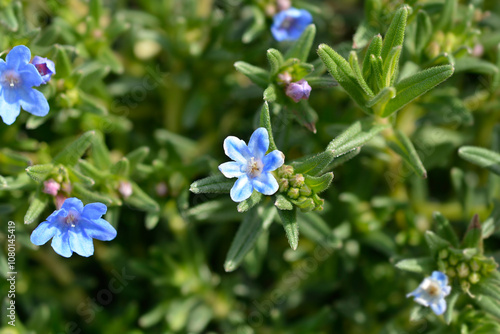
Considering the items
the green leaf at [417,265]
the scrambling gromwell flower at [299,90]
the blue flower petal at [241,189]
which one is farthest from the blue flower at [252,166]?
the green leaf at [417,265]

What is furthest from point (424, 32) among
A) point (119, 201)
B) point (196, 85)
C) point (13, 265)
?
point (13, 265)

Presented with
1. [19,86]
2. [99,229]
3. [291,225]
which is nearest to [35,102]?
[19,86]

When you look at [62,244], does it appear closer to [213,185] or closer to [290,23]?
[213,185]

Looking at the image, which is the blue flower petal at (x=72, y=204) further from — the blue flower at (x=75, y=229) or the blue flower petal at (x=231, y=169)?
the blue flower petal at (x=231, y=169)

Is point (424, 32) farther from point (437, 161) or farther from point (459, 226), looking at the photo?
point (459, 226)

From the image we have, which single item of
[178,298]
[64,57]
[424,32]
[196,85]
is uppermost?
[424,32]

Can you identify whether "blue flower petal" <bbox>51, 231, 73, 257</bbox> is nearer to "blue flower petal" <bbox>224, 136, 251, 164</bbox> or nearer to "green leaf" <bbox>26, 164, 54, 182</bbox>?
"green leaf" <bbox>26, 164, 54, 182</bbox>
